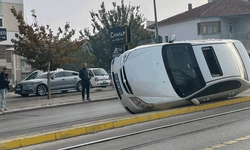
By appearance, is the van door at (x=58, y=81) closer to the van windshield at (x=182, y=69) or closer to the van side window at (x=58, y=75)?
the van side window at (x=58, y=75)

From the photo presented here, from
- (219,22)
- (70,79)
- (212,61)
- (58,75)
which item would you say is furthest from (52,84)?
(219,22)

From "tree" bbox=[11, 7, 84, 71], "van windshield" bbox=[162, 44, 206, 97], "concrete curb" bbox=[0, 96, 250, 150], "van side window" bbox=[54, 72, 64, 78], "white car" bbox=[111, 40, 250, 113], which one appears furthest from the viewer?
"van side window" bbox=[54, 72, 64, 78]

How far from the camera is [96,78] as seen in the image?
2978cm

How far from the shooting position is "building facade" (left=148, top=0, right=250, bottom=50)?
4544 centimetres

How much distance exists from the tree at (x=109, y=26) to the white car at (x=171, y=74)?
3813 centimetres

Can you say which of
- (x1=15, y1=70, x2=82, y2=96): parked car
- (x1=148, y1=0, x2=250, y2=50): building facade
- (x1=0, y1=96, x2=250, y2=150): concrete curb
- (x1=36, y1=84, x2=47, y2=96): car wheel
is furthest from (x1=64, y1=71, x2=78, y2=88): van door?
(x1=148, y1=0, x2=250, y2=50): building facade

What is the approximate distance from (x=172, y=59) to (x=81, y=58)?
58.1 m

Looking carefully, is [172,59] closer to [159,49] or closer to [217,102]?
[159,49]

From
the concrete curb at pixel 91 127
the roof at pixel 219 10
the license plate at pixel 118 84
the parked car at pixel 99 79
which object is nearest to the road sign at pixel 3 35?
the parked car at pixel 99 79

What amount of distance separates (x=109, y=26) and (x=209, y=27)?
41.7 feet

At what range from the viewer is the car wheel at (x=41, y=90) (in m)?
24.4

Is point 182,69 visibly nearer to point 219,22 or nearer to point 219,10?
point 219,22

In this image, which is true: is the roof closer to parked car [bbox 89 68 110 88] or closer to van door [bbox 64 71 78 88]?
parked car [bbox 89 68 110 88]

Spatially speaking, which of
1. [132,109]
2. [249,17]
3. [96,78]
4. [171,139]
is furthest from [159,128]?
[249,17]
